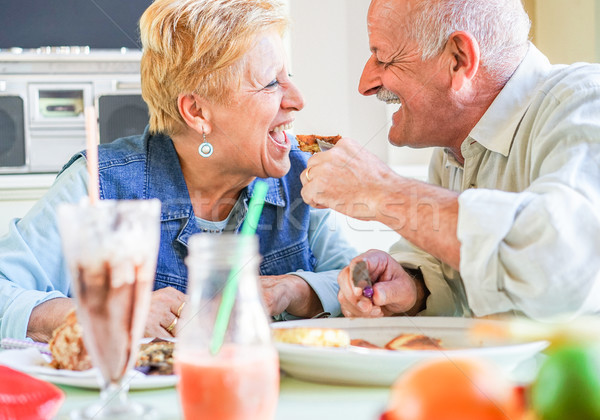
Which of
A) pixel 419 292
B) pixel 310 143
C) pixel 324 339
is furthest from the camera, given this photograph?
pixel 310 143

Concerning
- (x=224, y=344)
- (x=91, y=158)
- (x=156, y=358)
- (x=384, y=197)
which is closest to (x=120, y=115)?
(x=384, y=197)

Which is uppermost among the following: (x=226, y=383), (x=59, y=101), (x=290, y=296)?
(x=59, y=101)

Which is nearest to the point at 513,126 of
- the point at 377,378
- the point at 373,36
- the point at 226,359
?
the point at 373,36

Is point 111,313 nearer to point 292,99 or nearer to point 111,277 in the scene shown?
point 111,277

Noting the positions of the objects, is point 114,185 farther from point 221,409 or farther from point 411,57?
point 221,409

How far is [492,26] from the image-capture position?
4.85 ft

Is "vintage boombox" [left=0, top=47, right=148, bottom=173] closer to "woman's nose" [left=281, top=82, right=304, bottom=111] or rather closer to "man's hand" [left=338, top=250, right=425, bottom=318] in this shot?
"woman's nose" [left=281, top=82, right=304, bottom=111]

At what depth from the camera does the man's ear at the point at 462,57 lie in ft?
4.85

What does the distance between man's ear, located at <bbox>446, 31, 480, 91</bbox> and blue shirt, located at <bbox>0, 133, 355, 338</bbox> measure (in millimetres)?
484

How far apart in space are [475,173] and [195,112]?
2.30 feet

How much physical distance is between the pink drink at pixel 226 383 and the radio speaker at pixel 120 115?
2571mm

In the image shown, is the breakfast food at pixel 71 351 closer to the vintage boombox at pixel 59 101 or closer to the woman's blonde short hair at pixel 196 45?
the woman's blonde short hair at pixel 196 45

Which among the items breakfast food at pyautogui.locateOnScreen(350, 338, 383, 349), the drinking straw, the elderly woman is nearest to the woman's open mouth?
the elderly woman

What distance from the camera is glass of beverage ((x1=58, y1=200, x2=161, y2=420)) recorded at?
57 centimetres
